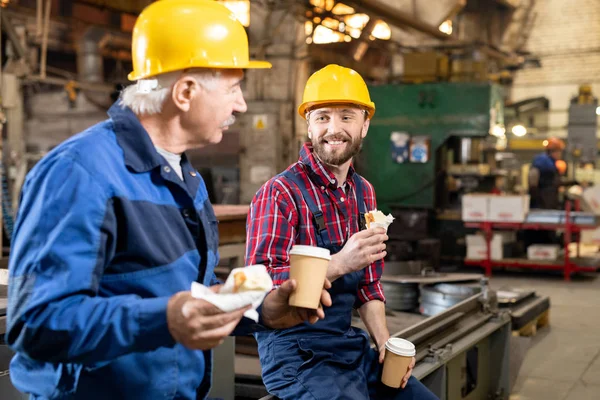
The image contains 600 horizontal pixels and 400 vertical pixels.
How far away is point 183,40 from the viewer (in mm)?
1563

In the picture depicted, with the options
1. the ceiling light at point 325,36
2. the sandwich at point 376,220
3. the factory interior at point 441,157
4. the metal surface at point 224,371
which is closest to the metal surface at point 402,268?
the factory interior at point 441,157

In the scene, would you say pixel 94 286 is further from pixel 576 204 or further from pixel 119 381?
pixel 576 204

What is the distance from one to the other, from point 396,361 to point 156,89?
1.46 m

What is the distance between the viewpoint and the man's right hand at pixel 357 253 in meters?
2.31

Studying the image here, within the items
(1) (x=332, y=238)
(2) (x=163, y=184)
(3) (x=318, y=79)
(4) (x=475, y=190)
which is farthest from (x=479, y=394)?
(4) (x=475, y=190)

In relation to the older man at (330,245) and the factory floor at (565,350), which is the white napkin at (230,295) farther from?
the factory floor at (565,350)

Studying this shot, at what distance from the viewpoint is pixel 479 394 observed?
3959 millimetres

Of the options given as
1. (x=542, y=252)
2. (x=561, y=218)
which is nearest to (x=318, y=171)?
(x=561, y=218)

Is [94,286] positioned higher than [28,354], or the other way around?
[94,286]

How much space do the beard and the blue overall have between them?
18 cm

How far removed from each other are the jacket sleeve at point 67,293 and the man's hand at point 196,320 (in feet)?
0.08

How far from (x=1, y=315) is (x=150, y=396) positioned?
1.09 m

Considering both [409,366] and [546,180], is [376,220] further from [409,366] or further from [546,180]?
[546,180]

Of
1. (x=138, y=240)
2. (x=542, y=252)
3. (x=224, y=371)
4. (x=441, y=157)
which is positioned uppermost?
(x=441, y=157)
